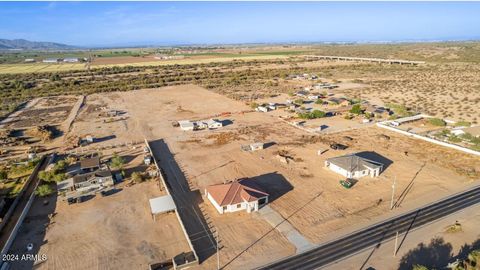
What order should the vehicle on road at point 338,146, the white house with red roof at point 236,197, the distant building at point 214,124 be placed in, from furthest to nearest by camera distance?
the distant building at point 214,124
the vehicle on road at point 338,146
the white house with red roof at point 236,197

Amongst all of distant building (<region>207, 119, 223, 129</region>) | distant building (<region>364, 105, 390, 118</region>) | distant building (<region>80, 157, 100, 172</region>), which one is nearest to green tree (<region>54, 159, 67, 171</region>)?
distant building (<region>80, 157, 100, 172</region>)

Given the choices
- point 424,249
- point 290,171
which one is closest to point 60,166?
point 290,171

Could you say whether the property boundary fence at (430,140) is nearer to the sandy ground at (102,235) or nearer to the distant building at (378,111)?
the distant building at (378,111)

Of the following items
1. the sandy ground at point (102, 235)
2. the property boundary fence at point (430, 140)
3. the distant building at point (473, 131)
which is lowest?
the sandy ground at point (102, 235)

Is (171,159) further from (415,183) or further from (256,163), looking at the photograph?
(415,183)

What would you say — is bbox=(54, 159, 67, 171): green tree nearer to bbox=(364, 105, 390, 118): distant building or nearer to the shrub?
bbox=(364, 105, 390, 118): distant building

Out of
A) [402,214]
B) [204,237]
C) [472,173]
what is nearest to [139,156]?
[204,237]

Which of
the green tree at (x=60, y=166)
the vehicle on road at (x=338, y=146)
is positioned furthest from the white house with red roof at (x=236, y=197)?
the green tree at (x=60, y=166)
